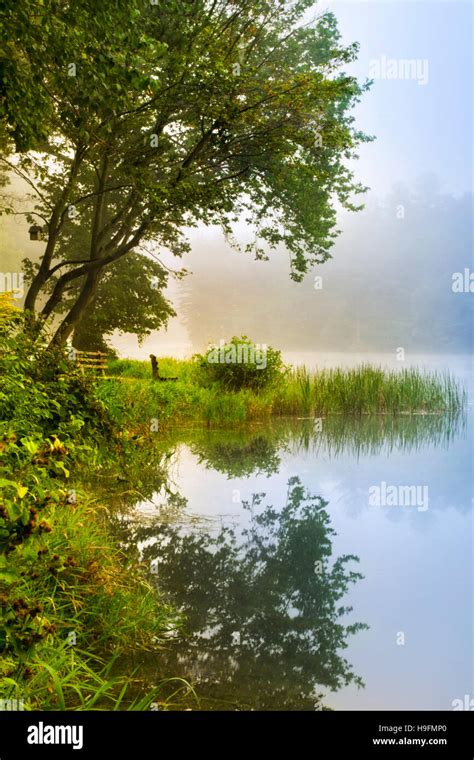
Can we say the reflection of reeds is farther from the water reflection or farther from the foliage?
the foliage

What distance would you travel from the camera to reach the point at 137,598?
448 cm

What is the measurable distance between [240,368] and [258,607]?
13.6 m

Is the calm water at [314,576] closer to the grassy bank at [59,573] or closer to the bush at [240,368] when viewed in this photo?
the grassy bank at [59,573]

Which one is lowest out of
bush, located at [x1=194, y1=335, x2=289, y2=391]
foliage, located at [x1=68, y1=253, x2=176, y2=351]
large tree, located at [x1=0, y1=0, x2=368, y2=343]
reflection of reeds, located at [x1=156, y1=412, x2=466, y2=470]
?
reflection of reeds, located at [x1=156, y1=412, x2=466, y2=470]

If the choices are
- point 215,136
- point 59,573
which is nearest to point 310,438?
point 215,136

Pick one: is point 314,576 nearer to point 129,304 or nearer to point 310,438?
point 310,438

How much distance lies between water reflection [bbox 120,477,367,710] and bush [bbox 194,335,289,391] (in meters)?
10.6

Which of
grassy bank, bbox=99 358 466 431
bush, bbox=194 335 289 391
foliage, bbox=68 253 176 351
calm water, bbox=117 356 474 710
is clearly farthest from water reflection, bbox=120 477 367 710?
foliage, bbox=68 253 176 351

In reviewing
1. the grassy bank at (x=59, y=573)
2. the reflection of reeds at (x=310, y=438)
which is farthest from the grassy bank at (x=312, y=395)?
the grassy bank at (x=59, y=573)

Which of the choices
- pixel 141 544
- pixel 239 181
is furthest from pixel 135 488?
pixel 239 181

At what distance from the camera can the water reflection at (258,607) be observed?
3.71 m

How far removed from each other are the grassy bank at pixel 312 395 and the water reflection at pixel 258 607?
25.8 feet

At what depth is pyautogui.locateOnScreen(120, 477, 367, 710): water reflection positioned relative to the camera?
371 centimetres
